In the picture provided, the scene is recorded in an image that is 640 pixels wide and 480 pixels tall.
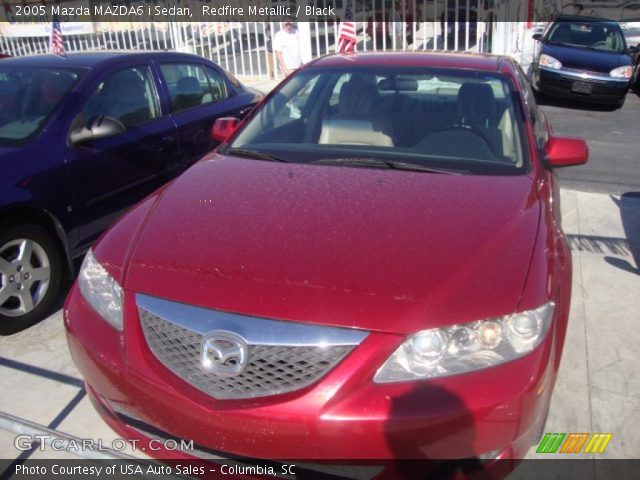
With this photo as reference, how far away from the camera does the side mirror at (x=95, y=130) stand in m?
3.76

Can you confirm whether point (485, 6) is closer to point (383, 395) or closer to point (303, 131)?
point (303, 131)

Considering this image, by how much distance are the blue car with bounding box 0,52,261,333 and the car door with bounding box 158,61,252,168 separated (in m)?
0.01

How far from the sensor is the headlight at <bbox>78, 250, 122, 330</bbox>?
2.16m

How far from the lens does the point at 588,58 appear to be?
35.3 ft

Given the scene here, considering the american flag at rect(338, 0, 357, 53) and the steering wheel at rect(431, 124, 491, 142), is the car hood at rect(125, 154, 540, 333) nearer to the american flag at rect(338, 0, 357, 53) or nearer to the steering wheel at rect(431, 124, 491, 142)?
the steering wheel at rect(431, 124, 491, 142)

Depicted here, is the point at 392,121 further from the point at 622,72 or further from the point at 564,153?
the point at 622,72

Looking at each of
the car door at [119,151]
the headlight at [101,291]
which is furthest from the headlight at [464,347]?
the car door at [119,151]

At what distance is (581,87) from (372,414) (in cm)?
1050

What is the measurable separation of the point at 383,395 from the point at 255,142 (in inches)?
78.5

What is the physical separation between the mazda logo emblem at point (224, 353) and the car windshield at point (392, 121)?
139 cm

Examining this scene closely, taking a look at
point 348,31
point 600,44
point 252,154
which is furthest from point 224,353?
point 600,44

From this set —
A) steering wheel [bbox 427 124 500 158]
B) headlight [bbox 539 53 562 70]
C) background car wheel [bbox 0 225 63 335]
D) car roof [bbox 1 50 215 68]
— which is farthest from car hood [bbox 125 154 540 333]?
headlight [bbox 539 53 562 70]

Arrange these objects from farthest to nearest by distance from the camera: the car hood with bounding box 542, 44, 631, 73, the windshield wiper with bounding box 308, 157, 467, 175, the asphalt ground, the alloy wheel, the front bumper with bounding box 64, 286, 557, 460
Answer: the car hood with bounding box 542, 44, 631, 73 → the asphalt ground → the alloy wheel → the windshield wiper with bounding box 308, 157, 467, 175 → the front bumper with bounding box 64, 286, 557, 460

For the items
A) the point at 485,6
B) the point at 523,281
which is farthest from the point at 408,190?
the point at 485,6
